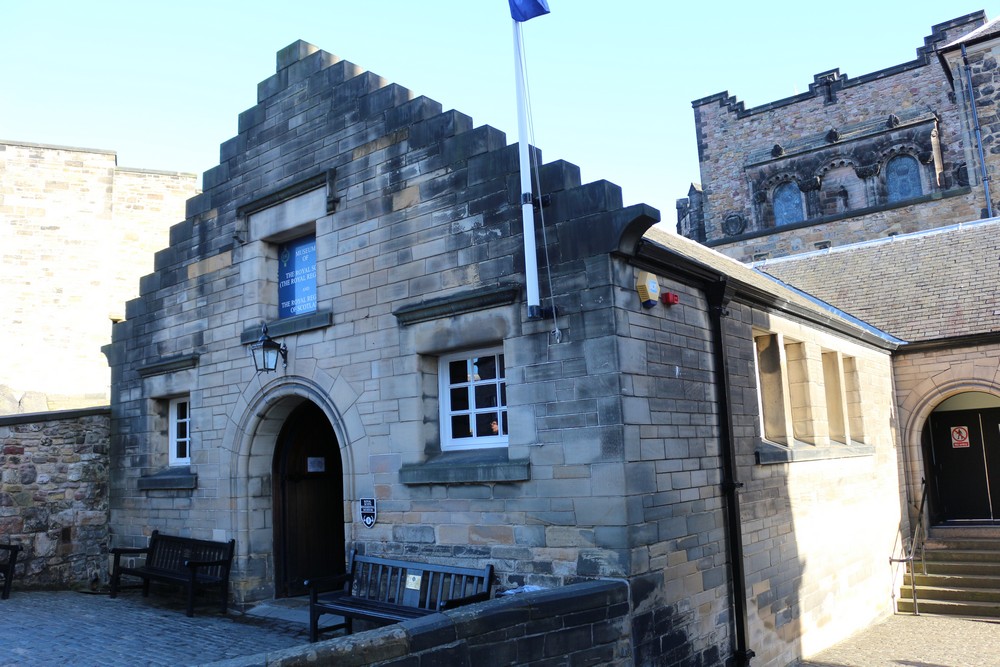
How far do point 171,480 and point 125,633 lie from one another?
2636 millimetres

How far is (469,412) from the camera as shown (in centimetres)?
784

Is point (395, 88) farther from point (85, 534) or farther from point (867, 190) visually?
point (867, 190)

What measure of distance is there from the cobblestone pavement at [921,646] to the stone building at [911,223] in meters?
0.82

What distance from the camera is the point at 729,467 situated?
8.04 meters

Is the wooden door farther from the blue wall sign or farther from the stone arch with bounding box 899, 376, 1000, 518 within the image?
the blue wall sign

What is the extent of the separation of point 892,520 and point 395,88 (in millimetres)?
→ 9818

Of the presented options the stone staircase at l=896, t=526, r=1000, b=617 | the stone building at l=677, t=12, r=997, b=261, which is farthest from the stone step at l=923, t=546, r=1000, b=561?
the stone building at l=677, t=12, r=997, b=261

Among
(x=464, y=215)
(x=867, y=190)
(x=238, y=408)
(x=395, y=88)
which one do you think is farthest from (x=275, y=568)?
(x=867, y=190)

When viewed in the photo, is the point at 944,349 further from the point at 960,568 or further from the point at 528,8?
the point at 528,8

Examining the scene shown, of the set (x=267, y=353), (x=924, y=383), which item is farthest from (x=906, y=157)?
(x=267, y=353)

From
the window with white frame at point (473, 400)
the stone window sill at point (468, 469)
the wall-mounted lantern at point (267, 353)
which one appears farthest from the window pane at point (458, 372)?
the wall-mounted lantern at point (267, 353)

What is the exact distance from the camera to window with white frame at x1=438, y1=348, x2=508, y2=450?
7.60 m

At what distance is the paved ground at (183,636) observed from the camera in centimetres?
734

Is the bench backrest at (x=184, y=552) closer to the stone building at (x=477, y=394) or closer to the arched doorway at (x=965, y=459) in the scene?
the stone building at (x=477, y=394)
